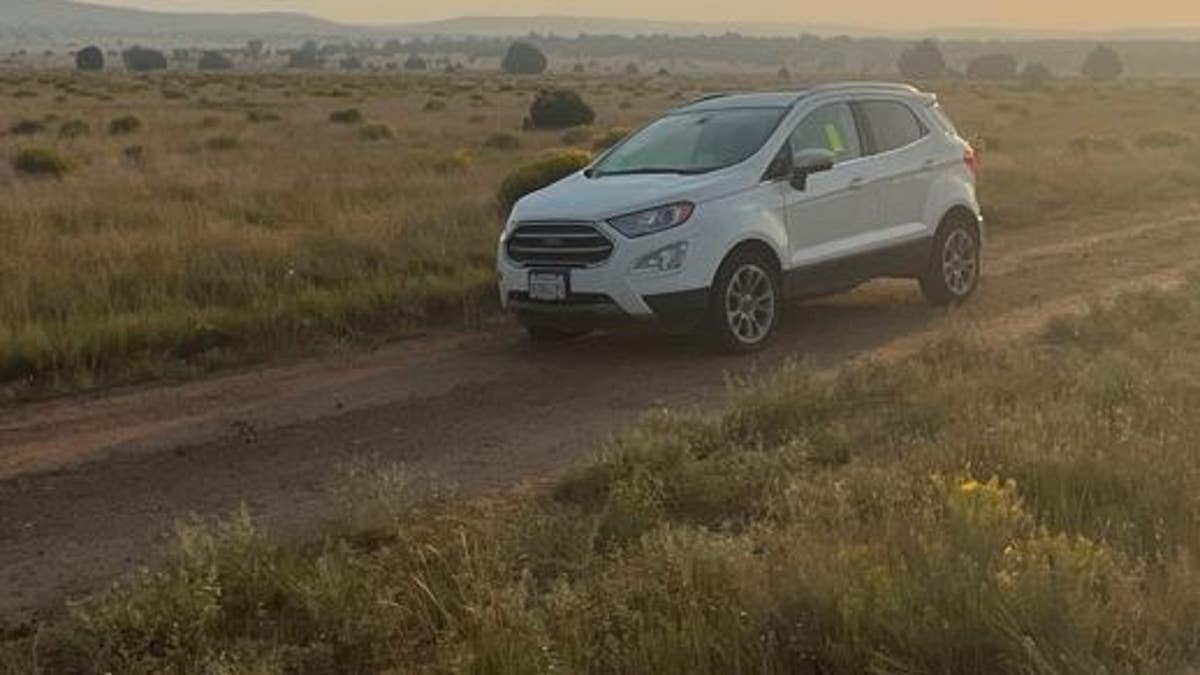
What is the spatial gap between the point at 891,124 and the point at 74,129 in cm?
3027

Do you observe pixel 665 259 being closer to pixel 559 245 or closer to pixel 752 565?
pixel 559 245

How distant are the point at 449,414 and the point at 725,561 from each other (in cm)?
436

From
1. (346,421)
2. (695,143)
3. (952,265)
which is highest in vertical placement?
(695,143)

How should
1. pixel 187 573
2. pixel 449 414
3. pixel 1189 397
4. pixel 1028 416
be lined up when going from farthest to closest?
pixel 449 414
pixel 1189 397
pixel 1028 416
pixel 187 573

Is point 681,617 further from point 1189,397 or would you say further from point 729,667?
point 1189,397

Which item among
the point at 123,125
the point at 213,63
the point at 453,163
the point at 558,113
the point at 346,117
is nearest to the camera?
the point at 453,163

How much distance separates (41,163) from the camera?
25.9m

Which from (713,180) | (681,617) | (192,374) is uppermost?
(713,180)

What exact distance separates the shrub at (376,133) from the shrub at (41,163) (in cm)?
1091

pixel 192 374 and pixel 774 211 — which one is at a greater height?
pixel 774 211

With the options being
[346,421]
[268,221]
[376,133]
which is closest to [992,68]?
[376,133]

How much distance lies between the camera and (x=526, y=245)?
1088 cm

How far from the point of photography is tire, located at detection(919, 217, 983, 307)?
12617mm

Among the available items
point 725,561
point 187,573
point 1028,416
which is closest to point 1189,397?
point 1028,416
